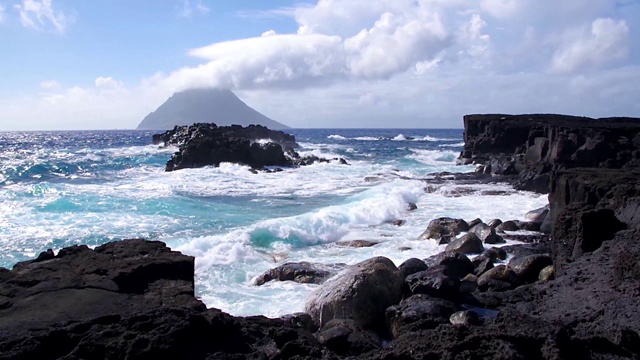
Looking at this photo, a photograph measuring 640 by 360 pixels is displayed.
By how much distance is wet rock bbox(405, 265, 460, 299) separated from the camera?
7.76 meters

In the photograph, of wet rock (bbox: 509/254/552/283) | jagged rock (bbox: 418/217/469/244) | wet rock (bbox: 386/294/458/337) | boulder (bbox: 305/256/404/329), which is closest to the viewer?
wet rock (bbox: 386/294/458/337)

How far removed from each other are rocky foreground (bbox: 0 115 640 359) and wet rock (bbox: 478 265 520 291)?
0.09 ft

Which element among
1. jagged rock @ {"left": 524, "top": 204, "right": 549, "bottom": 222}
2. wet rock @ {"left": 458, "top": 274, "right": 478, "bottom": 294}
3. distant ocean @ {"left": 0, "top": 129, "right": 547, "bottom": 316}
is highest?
jagged rock @ {"left": 524, "top": 204, "right": 549, "bottom": 222}

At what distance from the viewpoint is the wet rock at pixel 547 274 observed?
8541mm

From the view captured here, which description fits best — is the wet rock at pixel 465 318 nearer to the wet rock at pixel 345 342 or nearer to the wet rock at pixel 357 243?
the wet rock at pixel 345 342

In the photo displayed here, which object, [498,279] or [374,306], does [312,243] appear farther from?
[374,306]

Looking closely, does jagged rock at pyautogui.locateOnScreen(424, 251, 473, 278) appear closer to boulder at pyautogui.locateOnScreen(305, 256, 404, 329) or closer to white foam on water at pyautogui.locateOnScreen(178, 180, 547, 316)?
boulder at pyautogui.locateOnScreen(305, 256, 404, 329)

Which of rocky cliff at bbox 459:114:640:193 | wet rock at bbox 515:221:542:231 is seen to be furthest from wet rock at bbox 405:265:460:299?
rocky cliff at bbox 459:114:640:193

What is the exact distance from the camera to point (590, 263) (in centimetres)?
740

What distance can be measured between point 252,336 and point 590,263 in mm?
5207

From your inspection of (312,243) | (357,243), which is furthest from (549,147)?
(312,243)

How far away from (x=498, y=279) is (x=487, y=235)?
4388 millimetres

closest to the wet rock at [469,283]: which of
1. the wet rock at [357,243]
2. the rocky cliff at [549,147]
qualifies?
the wet rock at [357,243]

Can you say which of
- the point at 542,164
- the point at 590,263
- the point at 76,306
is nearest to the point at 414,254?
the point at 590,263
